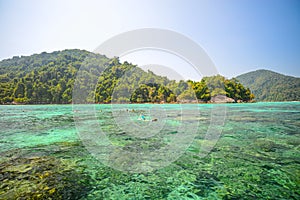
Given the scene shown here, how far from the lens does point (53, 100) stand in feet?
268

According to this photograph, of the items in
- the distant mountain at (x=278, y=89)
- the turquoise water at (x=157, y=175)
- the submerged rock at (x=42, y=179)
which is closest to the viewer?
the submerged rock at (x=42, y=179)

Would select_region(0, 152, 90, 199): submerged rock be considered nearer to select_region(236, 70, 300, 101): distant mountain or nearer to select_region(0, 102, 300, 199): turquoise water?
select_region(0, 102, 300, 199): turquoise water

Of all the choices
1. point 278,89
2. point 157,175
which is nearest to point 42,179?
→ point 157,175

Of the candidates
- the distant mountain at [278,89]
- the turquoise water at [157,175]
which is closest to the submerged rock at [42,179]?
the turquoise water at [157,175]

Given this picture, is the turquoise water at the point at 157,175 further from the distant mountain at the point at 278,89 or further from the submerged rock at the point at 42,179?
the distant mountain at the point at 278,89

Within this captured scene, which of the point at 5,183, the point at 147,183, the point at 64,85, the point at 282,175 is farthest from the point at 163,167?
the point at 64,85

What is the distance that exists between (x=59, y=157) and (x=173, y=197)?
5.23 m

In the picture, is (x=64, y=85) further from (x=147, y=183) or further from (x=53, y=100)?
(x=147, y=183)

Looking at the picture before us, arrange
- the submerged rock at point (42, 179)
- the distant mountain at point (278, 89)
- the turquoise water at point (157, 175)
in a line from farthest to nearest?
the distant mountain at point (278, 89)
the turquoise water at point (157, 175)
the submerged rock at point (42, 179)

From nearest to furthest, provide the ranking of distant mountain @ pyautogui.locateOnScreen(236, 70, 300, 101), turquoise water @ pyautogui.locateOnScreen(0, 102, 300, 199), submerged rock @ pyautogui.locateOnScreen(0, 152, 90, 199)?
submerged rock @ pyautogui.locateOnScreen(0, 152, 90, 199)
turquoise water @ pyautogui.locateOnScreen(0, 102, 300, 199)
distant mountain @ pyautogui.locateOnScreen(236, 70, 300, 101)

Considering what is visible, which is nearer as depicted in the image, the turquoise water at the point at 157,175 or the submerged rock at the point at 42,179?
the submerged rock at the point at 42,179

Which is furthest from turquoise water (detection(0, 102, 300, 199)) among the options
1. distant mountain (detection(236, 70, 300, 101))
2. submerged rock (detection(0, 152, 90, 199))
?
distant mountain (detection(236, 70, 300, 101))

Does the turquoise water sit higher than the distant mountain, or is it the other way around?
the distant mountain

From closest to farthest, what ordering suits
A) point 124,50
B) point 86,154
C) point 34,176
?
point 34,176 < point 124,50 < point 86,154
